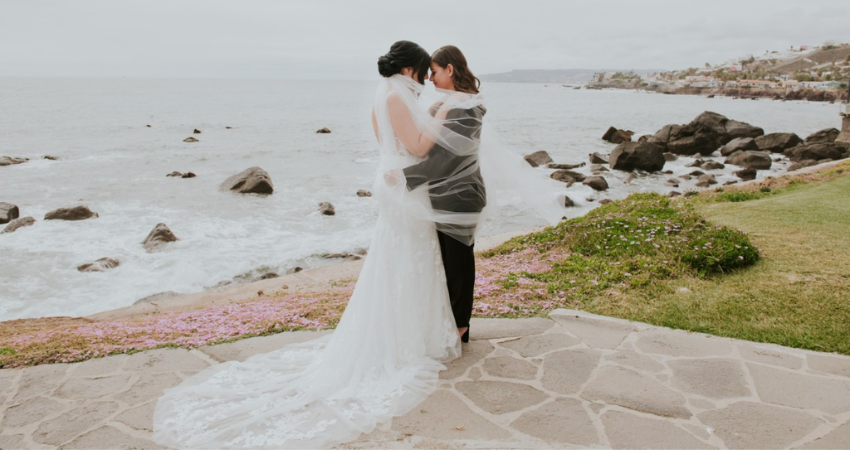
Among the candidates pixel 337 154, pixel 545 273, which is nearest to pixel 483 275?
pixel 545 273

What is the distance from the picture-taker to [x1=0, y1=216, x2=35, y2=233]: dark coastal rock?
15891 millimetres

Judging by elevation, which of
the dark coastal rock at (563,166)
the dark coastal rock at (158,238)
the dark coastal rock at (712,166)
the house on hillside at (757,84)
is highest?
the house on hillside at (757,84)

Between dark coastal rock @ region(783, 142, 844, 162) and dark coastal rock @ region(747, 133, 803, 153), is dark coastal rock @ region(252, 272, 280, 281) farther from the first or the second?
dark coastal rock @ region(747, 133, 803, 153)

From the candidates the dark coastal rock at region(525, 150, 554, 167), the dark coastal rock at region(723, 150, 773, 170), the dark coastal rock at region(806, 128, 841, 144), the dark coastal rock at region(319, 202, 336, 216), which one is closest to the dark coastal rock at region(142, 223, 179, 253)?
the dark coastal rock at region(319, 202, 336, 216)

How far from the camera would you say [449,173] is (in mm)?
4555

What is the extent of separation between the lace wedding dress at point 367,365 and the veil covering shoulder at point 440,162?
29 millimetres

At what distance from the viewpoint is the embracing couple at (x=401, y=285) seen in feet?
13.7

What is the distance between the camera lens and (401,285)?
4.61 metres

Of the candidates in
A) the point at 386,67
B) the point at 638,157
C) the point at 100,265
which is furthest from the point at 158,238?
the point at 638,157

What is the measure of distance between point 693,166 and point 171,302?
86.8ft

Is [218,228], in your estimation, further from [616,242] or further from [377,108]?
[377,108]

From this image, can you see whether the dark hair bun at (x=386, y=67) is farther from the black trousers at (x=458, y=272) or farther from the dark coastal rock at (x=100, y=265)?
the dark coastal rock at (x=100, y=265)

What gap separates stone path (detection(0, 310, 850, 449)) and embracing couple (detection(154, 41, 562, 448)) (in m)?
0.31

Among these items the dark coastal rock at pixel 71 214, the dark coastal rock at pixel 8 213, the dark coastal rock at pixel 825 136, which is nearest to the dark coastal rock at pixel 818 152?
the dark coastal rock at pixel 825 136
